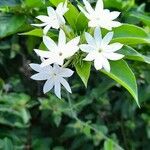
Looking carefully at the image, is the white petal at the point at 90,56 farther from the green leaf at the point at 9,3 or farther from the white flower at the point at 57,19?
the green leaf at the point at 9,3

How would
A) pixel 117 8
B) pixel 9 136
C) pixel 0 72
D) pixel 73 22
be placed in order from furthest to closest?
pixel 0 72, pixel 9 136, pixel 117 8, pixel 73 22

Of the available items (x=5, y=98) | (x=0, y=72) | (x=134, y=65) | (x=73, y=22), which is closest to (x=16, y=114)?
(x=5, y=98)

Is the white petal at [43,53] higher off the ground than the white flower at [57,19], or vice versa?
the white flower at [57,19]

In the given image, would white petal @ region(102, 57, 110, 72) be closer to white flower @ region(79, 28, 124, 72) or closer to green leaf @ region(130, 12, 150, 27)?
white flower @ region(79, 28, 124, 72)

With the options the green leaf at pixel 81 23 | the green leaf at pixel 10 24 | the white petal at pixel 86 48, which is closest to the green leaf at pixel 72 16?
the green leaf at pixel 81 23

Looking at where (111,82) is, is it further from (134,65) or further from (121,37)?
(121,37)

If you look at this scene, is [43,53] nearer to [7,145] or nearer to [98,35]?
[98,35]

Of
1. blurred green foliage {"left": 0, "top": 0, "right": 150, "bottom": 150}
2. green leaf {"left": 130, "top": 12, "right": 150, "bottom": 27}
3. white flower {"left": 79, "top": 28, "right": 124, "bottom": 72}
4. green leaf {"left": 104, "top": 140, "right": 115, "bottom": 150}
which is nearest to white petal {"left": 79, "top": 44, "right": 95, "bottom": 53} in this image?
white flower {"left": 79, "top": 28, "right": 124, "bottom": 72}
